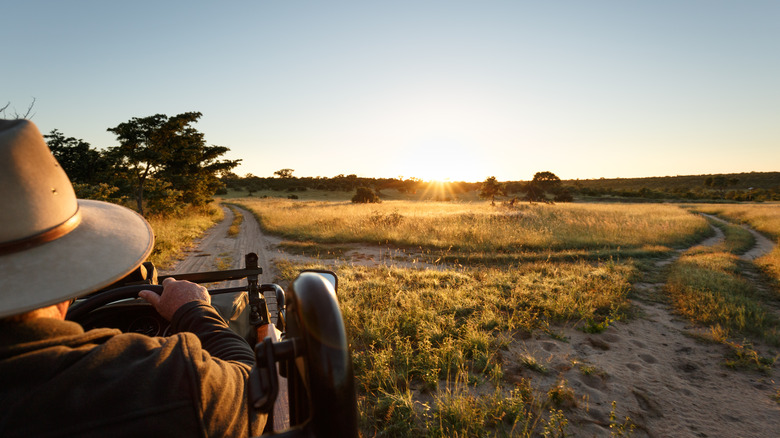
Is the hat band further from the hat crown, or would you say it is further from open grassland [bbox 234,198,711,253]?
open grassland [bbox 234,198,711,253]

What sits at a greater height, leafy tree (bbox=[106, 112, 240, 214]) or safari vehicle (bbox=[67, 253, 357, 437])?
leafy tree (bbox=[106, 112, 240, 214])

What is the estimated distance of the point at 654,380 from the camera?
4172 mm

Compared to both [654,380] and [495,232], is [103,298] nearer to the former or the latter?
[654,380]

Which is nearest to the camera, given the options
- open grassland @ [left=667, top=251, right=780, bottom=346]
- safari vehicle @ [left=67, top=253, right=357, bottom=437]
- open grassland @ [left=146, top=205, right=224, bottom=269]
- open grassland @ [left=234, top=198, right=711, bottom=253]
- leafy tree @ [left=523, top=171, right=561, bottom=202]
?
safari vehicle @ [left=67, top=253, right=357, bottom=437]

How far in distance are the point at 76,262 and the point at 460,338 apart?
4.65 m

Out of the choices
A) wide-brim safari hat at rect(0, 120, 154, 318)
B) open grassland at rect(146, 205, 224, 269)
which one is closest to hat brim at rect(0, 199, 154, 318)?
wide-brim safari hat at rect(0, 120, 154, 318)

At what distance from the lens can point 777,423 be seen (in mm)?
3438

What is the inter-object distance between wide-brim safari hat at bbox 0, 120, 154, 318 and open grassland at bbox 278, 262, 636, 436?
2851mm

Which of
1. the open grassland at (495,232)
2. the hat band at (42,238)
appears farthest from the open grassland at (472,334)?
the hat band at (42,238)

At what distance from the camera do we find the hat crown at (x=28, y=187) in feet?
2.97

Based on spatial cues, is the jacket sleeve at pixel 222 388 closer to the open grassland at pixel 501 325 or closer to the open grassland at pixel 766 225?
the open grassland at pixel 501 325

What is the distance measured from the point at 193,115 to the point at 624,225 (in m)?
31.2

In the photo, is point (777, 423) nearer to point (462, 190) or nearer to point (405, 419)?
point (405, 419)

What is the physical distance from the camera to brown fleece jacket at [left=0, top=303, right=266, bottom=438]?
Result: 0.76 m
